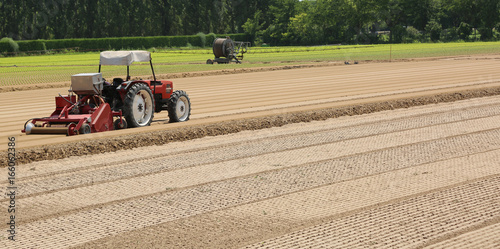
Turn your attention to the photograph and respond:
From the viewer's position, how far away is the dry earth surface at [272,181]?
6.62 meters

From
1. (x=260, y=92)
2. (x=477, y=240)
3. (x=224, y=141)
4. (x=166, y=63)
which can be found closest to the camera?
(x=477, y=240)

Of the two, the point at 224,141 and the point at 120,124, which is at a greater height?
the point at 120,124

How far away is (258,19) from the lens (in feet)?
319

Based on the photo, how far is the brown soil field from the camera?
6539mm

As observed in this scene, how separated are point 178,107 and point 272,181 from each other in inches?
212

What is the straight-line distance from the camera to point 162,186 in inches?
341

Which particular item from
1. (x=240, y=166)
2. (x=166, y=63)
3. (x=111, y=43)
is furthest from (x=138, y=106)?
(x=111, y=43)

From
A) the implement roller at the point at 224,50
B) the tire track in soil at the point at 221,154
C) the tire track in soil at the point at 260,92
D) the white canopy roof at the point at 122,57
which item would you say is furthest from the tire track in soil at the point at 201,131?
the implement roller at the point at 224,50

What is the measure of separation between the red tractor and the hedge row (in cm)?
5524

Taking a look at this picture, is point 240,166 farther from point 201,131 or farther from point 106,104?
point 106,104

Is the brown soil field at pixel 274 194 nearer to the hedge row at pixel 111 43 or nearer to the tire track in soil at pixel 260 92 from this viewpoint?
the tire track in soil at pixel 260 92

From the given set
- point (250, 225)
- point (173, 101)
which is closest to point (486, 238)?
point (250, 225)

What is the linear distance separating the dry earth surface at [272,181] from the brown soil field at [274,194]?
2cm

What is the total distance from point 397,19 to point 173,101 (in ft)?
277
